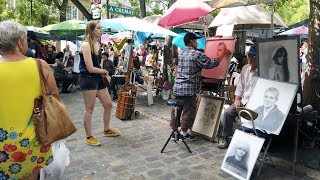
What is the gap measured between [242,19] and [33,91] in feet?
18.7

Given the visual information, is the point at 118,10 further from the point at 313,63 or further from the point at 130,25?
the point at 313,63

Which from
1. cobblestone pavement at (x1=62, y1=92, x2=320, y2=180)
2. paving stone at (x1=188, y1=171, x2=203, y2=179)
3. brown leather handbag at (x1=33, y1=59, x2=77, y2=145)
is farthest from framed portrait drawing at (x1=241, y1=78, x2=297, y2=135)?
brown leather handbag at (x1=33, y1=59, x2=77, y2=145)

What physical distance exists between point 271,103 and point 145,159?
1940 millimetres

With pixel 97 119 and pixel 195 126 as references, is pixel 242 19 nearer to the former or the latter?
pixel 195 126

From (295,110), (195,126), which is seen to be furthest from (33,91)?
(195,126)

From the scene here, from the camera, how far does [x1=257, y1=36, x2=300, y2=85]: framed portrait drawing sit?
13.2ft

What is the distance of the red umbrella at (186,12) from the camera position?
6.12 meters

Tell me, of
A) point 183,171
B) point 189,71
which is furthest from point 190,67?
point 183,171

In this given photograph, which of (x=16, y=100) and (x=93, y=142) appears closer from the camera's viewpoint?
(x=16, y=100)

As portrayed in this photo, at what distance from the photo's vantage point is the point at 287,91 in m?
4.02

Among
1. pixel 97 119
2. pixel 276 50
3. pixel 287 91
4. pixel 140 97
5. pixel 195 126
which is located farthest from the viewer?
pixel 140 97

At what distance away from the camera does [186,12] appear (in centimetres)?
628

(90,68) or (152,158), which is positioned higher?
(90,68)

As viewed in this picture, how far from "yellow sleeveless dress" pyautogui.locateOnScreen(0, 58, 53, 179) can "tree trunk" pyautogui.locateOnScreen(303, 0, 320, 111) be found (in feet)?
13.4
